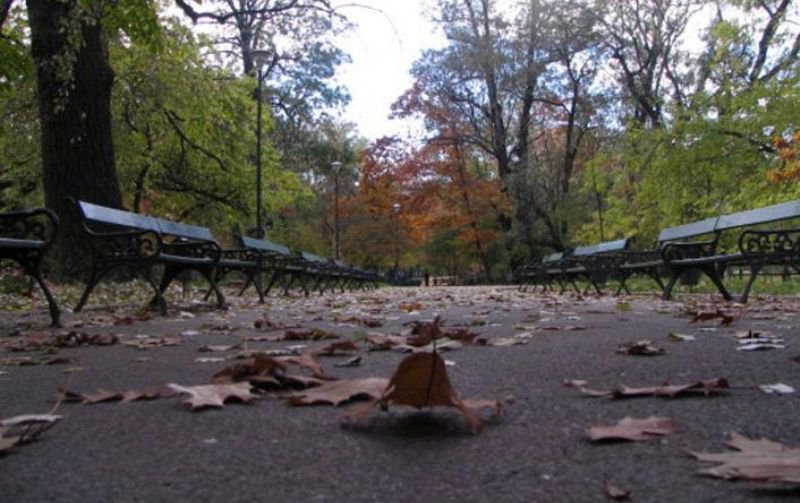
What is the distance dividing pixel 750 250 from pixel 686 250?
4.28ft

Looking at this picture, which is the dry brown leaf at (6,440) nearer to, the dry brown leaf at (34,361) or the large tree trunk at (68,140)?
the dry brown leaf at (34,361)

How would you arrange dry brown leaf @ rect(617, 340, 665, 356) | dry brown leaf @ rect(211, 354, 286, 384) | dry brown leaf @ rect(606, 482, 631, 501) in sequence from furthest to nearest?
1. dry brown leaf @ rect(617, 340, 665, 356)
2. dry brown leaf @ rect(211, 354, 286, 384)
3. dry brown leaf @ rect(606, 482, 631, 501)

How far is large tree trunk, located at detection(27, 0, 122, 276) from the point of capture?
9.73m

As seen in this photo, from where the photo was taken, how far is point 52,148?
979 centimetres

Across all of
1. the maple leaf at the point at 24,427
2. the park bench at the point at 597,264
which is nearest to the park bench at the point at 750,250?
the park bench at the point at 597,264

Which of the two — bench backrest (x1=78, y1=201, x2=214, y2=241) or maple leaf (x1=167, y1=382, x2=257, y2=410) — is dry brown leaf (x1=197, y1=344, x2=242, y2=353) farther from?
bench backrest (x1=78, y1=201, x2=214, y2=241)

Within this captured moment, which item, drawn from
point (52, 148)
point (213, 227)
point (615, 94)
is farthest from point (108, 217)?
point (615, 94)

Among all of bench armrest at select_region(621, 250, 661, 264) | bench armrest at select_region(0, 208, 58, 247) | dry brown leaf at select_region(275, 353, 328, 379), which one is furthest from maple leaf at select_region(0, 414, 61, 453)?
bench armrest at select_region(621, 250, 661, 264)

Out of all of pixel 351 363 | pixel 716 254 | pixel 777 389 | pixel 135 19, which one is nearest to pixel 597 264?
pixel 716 254

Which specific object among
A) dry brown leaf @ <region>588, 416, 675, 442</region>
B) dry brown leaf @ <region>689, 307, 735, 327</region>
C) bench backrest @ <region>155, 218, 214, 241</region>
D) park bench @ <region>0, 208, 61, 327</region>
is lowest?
dry brown leaf @ <region>588, 416, 675, 442</region>

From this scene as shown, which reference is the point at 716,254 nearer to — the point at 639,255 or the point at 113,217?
the point at 639,255

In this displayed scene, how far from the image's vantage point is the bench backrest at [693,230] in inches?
332

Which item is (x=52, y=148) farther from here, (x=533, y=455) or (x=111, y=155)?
(x=533, y=455)

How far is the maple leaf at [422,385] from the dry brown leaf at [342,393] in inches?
12.8
